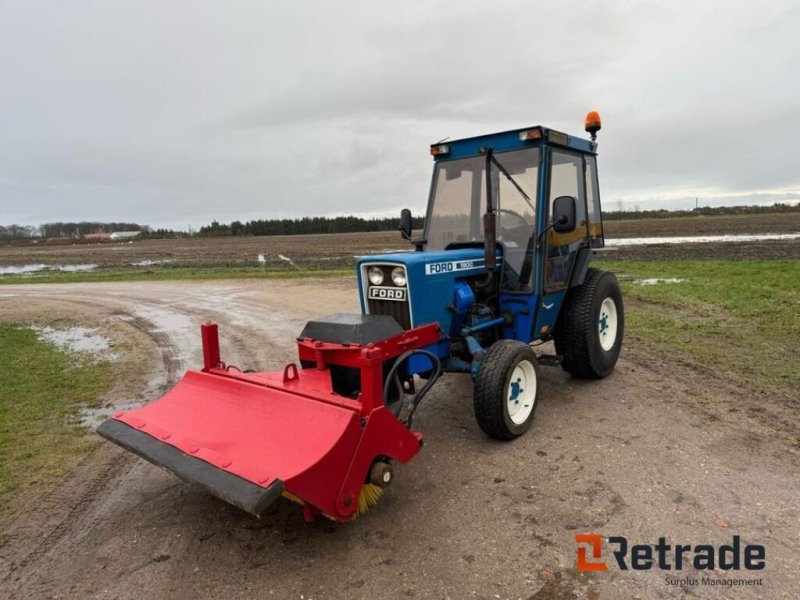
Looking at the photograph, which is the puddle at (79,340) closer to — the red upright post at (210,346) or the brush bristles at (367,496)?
the red upright post at (210,346)

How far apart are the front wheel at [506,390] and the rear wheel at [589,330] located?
1.28 metres

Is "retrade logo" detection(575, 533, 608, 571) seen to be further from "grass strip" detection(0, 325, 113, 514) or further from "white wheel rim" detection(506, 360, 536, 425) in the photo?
"grass strip" detection(0, 325, 113, 514)

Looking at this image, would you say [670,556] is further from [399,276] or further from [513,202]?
[513,202]

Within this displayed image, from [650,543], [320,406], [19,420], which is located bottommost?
[650,543]

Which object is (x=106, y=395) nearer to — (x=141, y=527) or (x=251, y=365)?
(x=251, y=365)

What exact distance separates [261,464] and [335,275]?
15278 millimetres

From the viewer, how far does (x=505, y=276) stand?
5.18 metres

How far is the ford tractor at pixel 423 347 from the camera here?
3080mm

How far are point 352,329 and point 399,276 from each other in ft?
2.50

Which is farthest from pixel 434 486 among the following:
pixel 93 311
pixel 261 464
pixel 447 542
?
pixel 93 311

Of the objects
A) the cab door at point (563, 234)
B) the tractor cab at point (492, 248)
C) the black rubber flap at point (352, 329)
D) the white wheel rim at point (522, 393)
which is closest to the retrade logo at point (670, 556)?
the white wheel rim at point (522, 393)

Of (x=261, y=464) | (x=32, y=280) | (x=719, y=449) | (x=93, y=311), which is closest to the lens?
(x=261, y=464)

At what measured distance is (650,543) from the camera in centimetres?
314

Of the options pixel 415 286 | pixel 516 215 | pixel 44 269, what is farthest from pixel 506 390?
pixel 44 269
